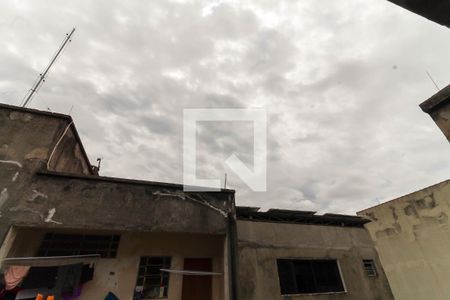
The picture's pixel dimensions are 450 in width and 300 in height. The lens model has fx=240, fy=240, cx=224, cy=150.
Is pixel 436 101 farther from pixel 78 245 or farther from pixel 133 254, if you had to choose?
pixel 78 245

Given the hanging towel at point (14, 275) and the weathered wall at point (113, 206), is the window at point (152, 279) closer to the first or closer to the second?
the weathered wall at point (113, 206)

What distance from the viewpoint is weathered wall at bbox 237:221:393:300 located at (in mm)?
8141

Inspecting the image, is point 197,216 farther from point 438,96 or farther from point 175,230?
point 438,96

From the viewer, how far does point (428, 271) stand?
13789 mm

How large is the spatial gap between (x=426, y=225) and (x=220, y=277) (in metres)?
13.0

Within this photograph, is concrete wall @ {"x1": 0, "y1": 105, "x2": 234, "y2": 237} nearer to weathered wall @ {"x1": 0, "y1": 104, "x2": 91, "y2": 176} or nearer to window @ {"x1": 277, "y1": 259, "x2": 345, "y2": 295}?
weathered wall @ {"x1": 0, "y1": 104, "x2": 91, "y2": 176}

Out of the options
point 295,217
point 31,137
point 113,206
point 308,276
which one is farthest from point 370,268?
point 31,137

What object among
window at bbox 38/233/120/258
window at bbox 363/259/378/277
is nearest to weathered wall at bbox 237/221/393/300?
window at bbox 363/259/378/277

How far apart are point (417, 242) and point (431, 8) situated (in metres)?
17.6

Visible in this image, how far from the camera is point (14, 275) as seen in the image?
6609 mm

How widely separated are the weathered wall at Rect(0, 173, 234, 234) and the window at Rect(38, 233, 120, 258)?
2216mm

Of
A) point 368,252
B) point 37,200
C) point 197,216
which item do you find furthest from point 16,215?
point 368,252

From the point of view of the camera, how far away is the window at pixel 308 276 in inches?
342

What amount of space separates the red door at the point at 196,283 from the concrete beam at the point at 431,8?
390 inches
